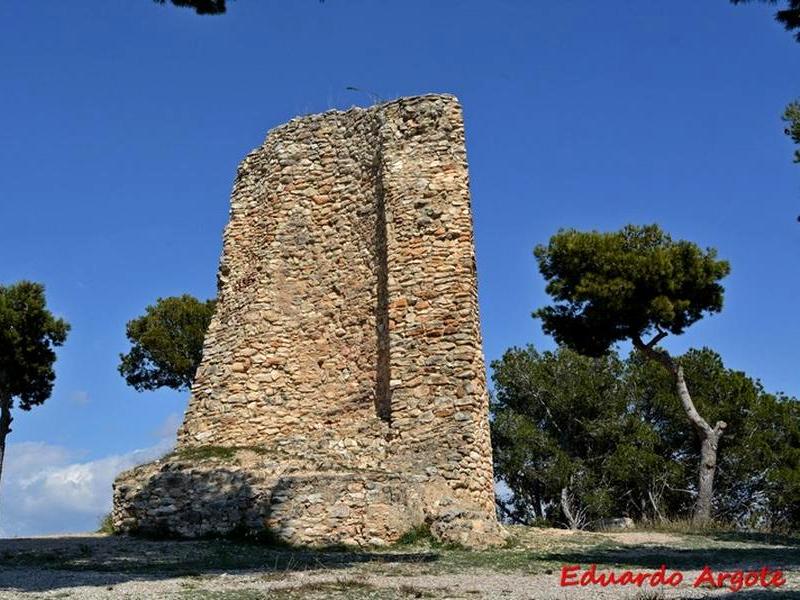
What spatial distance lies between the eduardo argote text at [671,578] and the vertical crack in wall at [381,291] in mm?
5486

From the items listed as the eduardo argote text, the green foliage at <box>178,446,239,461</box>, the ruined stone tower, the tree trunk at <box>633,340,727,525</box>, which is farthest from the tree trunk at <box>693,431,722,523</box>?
the green foliage at <box>178,446,239,461</box>

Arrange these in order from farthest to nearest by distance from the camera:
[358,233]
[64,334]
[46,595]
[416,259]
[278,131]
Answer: [64,334]
[278,131]
[358,233]
[416,259]
[46,595]

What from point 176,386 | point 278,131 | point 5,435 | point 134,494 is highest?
point 278,131

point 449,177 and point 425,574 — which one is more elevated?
point 449,177

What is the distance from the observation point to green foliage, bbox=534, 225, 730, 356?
18.7 metres

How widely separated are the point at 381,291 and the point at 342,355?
1.28 m

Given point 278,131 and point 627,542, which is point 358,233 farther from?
point 627,542

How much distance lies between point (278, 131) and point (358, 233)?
9.52 feet

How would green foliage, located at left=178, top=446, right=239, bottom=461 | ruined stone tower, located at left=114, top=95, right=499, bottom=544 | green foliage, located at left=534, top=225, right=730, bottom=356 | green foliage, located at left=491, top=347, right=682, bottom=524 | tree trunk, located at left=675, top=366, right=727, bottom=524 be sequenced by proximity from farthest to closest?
1. green foliage, located at left=491, top=347, right=682, bottom=524
2. green foliage, located at left=534, top=225, right=730, bottom=356
3. tree trunk, located at left=675, top=366, right=727, bottom=524
4. green foliage, located at left=178, top=446, right=239, bottom=461
5. ruined stone tower, located at left=114, top=95, right=499, bottom=544

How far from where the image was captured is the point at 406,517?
10953 millimetres

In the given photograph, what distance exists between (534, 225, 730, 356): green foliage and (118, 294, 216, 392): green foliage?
11180mm

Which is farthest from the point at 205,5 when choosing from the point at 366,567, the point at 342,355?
the point at 342,355

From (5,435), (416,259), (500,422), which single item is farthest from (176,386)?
(416,259)

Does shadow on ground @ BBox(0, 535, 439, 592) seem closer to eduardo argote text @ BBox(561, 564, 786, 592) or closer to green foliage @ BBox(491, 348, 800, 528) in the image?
eduardo argote text @ BBox(561, 564, 786, 592)
